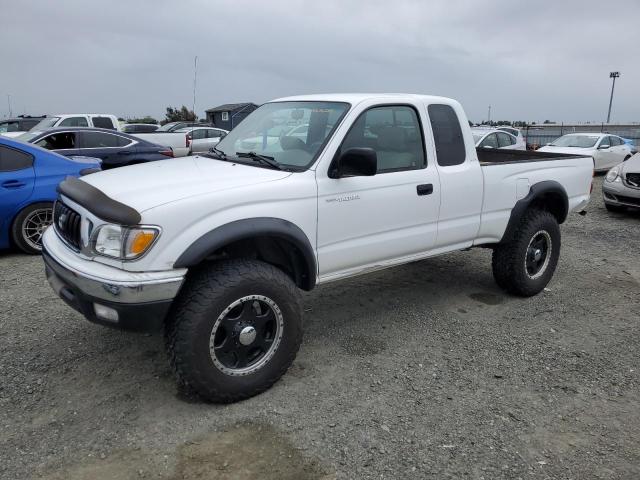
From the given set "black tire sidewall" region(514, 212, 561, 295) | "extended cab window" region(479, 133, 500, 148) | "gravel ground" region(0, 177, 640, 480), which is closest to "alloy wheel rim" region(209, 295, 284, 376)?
"gravel ground" region(0, 177, 640, 480)

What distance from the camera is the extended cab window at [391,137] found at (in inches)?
150

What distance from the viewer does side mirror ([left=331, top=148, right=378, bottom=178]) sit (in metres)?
3.30

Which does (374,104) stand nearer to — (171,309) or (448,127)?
(448,127)

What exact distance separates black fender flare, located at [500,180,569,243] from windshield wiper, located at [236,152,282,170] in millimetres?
2391

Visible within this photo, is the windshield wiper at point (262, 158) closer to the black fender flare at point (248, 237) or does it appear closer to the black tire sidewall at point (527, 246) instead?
the black fender flare at point (248, 237)

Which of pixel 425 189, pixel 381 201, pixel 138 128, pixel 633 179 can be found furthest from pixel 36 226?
pixel 138 128

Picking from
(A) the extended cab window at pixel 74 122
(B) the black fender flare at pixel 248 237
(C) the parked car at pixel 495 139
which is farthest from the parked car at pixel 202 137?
(B) the black fender flare at pixel 248 237

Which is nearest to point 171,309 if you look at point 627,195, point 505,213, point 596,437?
point 596,437

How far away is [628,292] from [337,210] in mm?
3784

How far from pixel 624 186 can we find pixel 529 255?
6164mm

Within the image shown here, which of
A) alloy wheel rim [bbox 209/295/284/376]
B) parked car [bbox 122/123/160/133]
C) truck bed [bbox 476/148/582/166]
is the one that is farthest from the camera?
parked car [bbox 122/123/160/133]

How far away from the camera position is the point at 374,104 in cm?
389

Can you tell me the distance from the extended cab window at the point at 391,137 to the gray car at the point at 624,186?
7.53 m

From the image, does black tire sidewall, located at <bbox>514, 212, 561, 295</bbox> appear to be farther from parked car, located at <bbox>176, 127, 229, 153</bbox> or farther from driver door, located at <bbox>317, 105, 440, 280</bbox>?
parked car, located at <bbox>176, 127, 229, 153</bbox>
